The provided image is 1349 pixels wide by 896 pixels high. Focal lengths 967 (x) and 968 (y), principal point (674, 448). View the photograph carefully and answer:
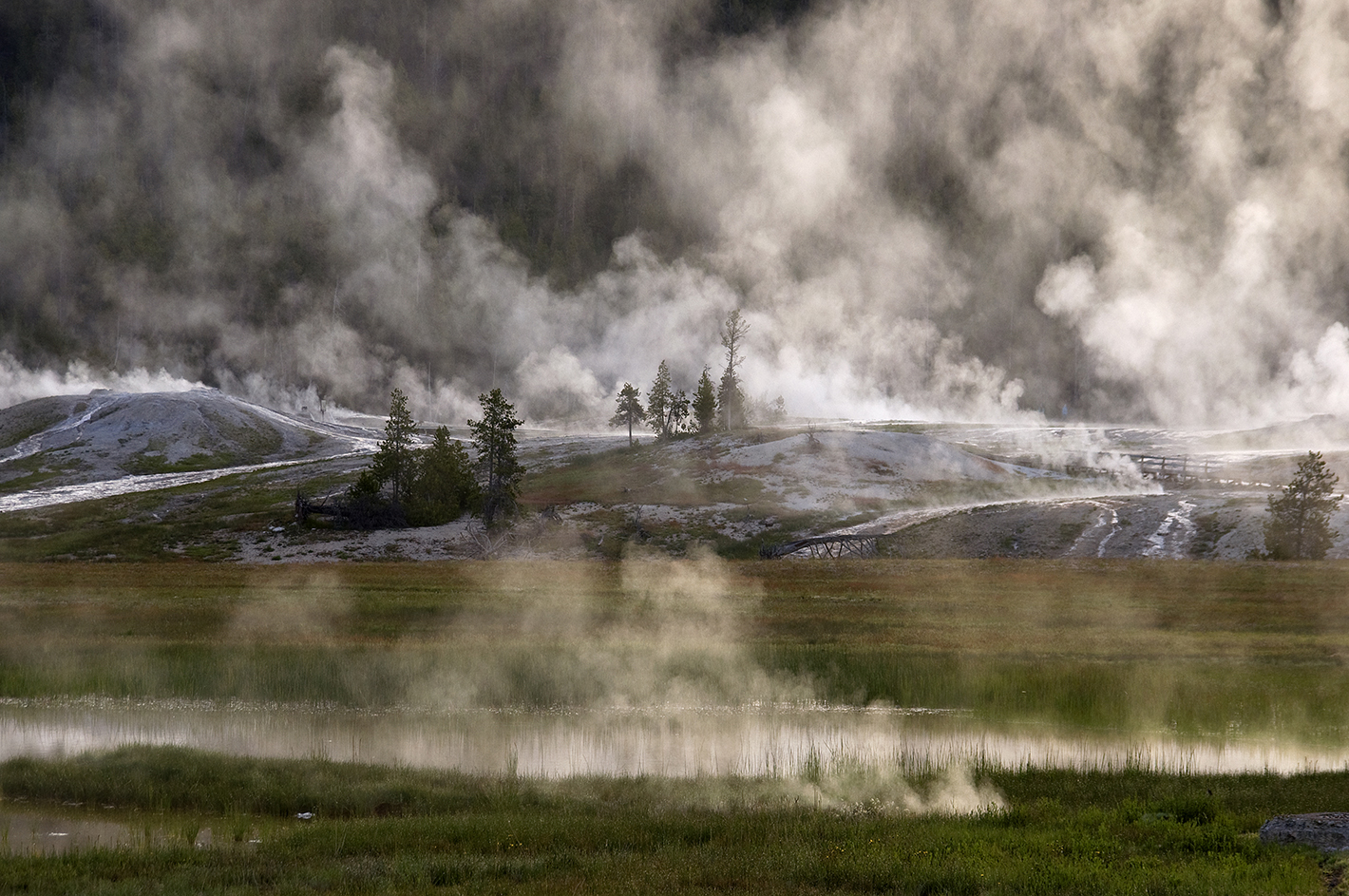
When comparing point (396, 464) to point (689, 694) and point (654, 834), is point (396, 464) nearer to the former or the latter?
point (689, 694)

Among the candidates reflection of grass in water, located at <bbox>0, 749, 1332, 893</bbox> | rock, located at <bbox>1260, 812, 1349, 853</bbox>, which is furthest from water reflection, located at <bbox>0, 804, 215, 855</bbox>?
rock, located at <bbox>1260, 812, 1349, 853</bbox>

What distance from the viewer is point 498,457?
354ft

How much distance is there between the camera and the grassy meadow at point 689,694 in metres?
15.1

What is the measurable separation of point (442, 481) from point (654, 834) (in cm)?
9652

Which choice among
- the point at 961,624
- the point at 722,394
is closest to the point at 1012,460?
the point at 722,394

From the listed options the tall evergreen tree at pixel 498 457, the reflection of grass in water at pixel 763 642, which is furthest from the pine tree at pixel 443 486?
the reflection of grass in water at pixel 763 642

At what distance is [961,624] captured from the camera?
4784 cm

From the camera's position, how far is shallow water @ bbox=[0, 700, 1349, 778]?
24188 millimetres

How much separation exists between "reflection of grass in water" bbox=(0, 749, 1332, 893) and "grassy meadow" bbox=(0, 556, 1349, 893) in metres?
0.08

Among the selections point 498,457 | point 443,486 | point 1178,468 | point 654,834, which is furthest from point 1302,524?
point 443,486

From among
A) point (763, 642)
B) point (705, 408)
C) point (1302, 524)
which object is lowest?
point (763, 642)

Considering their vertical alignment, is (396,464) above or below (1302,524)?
above

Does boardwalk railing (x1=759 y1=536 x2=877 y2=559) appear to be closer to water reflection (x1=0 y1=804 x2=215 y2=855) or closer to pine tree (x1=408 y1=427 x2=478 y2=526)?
pine tree (x1=408 y1=427 x2=478 y2=526)

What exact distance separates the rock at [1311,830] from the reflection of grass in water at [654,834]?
1.37 ft
